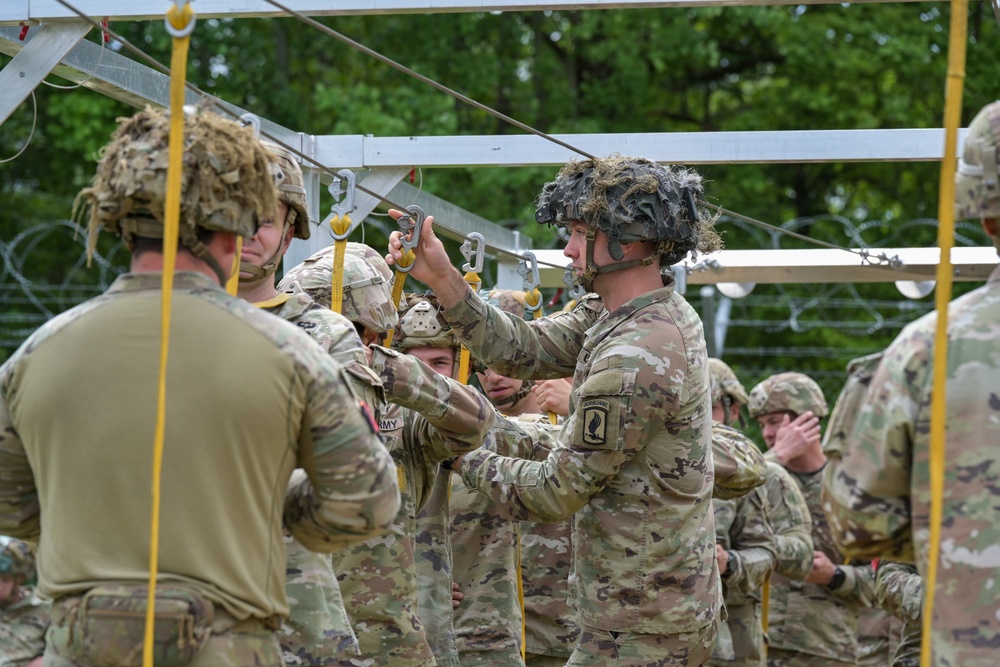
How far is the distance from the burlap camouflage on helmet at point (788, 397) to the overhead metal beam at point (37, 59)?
5.53m

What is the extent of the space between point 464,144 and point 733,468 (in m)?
1.99

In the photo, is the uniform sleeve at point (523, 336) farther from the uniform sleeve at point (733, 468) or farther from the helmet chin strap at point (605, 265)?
the uniform sleeve at point (733, 468)

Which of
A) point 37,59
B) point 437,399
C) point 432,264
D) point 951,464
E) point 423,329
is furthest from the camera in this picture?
point 423,329

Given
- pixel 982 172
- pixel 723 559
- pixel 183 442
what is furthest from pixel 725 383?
pixel 183 442

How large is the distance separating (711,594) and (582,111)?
16.0 metres

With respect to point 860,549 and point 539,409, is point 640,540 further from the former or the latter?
point 539,409

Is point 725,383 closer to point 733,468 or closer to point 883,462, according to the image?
point 733,468

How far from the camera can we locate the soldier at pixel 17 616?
849 cm

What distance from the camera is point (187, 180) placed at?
3.61 metres

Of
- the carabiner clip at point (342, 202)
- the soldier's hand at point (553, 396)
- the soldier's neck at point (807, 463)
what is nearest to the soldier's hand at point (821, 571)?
the soldier's neck at point (807, 463)

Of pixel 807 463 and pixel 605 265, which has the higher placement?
pixel 605 265

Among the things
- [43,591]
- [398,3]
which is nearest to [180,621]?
[43,591]

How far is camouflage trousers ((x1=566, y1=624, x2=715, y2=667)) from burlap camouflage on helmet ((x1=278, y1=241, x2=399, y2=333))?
136cm

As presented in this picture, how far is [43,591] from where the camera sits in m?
3.54
